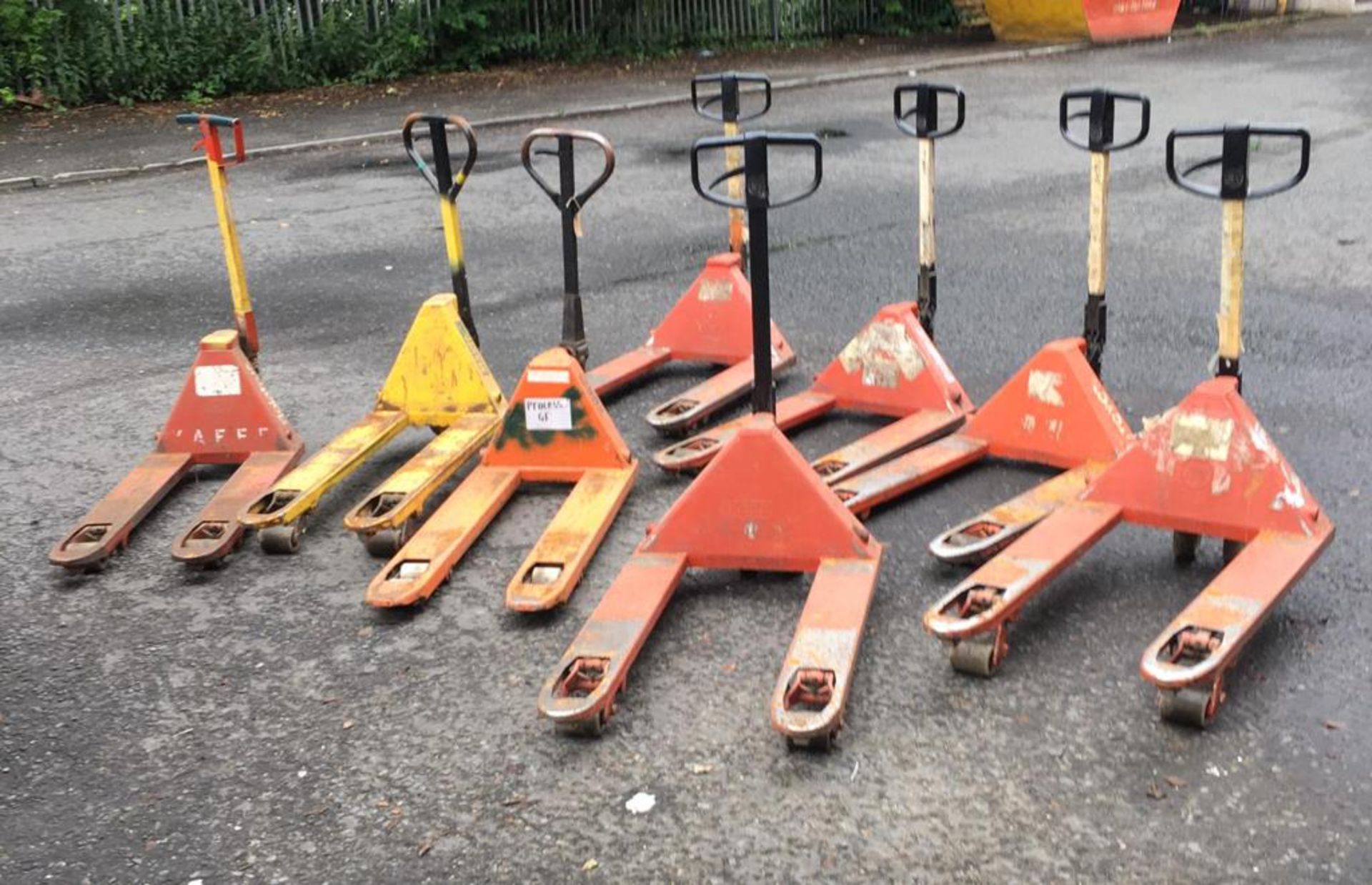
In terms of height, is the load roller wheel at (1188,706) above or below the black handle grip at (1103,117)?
below

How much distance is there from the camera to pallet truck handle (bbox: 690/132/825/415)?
4.27 metres

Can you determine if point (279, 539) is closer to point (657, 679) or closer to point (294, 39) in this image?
point (657, 679)

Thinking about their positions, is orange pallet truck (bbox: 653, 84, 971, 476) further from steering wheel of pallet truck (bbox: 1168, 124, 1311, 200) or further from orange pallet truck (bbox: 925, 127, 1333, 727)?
steering wheel of pallet truck (bbox: 1168, 124, 1311, 200)

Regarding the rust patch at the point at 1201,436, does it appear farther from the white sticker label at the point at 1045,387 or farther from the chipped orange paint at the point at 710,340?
the chipped orange paint at the point at 710,340

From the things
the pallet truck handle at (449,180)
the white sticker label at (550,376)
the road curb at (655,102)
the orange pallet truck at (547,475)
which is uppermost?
the pallet truck handle at (449,180)

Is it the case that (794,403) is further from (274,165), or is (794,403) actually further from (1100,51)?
(1100,51)

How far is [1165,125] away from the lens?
12250mm

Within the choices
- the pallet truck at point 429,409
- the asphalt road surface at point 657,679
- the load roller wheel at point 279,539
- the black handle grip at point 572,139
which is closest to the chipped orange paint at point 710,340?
the asphalt road surface at point 657,679

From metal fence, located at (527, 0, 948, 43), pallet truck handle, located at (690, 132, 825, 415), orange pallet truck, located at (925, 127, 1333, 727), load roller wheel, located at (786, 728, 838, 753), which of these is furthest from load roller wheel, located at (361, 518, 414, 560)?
metal fence, located at (527, 0, 948, 43)

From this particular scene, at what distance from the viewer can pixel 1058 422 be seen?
5.15m

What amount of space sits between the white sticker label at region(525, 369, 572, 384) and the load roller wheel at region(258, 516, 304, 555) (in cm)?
95

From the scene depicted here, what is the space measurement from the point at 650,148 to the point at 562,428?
7.75 meters

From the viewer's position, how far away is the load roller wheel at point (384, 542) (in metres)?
4.91

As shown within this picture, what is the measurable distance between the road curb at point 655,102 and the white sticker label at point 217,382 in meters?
7.47
